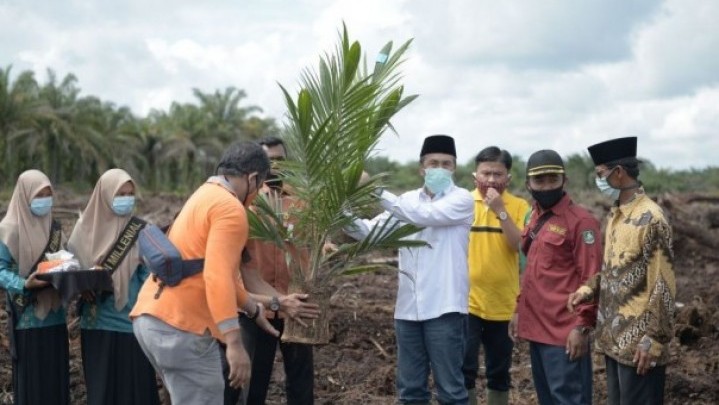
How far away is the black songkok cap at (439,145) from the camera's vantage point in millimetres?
5785

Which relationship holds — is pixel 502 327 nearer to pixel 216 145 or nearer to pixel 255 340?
pixel 255 340

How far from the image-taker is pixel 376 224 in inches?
214

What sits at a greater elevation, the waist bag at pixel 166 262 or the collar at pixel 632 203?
the collar at pixel 632 203

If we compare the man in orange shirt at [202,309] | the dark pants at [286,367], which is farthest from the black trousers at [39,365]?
the man in orange shirt at [202,309]

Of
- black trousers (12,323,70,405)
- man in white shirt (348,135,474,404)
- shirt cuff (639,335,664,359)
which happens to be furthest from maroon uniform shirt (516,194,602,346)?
black trousers (12,323,70,405)

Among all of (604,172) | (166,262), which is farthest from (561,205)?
(166,262)

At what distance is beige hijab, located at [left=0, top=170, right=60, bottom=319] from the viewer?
19.8 ft

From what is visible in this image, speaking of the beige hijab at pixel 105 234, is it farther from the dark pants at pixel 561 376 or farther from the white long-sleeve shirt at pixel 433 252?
the dark pants at pixel 561 376

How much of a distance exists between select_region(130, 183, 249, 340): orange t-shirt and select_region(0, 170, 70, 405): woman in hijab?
6.18 ft

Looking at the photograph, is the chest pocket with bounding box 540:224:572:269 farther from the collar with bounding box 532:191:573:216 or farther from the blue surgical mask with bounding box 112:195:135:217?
the blue surgical mask with bounding box 112:195:135:217

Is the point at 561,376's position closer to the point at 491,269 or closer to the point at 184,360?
the point at 491,269

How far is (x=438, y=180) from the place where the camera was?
568cm

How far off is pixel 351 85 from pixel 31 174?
248 cm

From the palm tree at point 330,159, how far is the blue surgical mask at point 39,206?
176 cm
